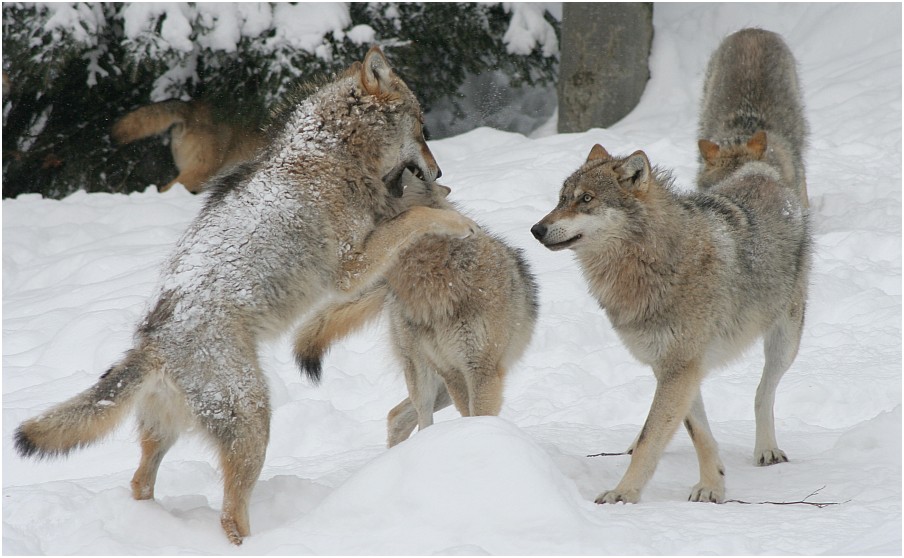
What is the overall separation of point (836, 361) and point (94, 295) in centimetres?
633

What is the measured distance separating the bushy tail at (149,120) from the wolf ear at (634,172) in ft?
26.7

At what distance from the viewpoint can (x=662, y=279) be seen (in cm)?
477

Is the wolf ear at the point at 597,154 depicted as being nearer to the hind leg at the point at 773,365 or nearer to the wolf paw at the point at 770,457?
the hind leg at the point at 773,365

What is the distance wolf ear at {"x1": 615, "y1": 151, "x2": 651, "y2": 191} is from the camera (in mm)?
4762

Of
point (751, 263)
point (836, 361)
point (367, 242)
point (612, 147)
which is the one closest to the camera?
point (367, 242)

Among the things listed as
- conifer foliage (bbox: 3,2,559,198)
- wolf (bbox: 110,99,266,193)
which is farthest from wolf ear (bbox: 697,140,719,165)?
wolf (bbox: 110,99,266,193)

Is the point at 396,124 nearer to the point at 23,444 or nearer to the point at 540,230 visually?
the point at 540,230

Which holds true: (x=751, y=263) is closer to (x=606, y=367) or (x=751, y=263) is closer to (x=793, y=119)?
(x=606, y=367)

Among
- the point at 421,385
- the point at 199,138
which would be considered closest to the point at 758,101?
the point at 421,385

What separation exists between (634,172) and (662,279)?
1.89ft

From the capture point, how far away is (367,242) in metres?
4.76

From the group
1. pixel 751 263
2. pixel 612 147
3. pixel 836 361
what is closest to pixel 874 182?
pixel 612 147

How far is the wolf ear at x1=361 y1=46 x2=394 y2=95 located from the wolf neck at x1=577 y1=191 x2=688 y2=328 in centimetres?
153

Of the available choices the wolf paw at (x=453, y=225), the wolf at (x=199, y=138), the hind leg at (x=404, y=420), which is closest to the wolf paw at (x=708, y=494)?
the hind leg at (x=404, y=420)
